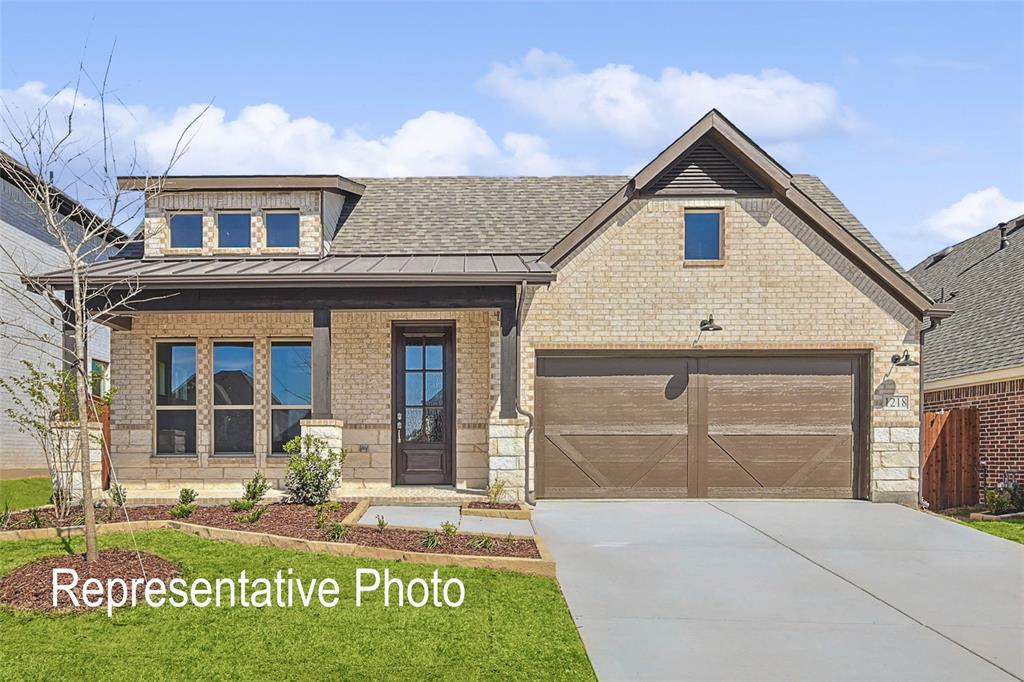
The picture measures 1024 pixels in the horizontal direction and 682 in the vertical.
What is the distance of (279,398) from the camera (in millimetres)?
14523

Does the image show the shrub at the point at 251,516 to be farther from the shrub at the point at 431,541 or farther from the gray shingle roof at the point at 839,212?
the gray shingle roof at the point at 839,212

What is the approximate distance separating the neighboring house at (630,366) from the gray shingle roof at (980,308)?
12.2 feet

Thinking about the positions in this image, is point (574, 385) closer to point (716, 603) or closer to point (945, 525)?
point (945, 525)

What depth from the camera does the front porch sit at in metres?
14.2

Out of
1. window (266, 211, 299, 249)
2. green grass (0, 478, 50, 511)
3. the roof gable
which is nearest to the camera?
the roof gable

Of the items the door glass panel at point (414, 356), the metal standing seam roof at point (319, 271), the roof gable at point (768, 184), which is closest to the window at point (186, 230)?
the metal standing seam roof at point (319, 271)

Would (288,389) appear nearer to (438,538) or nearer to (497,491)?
(497,491)

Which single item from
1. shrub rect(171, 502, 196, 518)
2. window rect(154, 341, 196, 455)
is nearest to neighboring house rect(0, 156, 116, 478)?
window rect(154, 341, 196, 455)

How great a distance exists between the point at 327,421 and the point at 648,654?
24.1 feet

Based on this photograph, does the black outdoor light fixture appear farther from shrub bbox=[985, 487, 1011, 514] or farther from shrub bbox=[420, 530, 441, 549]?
shrub bbox=[420, 530, 441, 549]

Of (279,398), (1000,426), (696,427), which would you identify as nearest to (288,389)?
(279,398)

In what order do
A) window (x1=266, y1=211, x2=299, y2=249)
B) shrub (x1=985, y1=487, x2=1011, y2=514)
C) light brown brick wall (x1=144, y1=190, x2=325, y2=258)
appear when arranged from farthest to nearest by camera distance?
1. window (x1=266, y1=211, x2=299, y2=249)
2. light brown brick wall (x1=144, y1=190, x2=325, y2=258)
3. shrub (x1=985, y1=487, x2=1011, y2=514)

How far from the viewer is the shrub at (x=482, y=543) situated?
8975 mm

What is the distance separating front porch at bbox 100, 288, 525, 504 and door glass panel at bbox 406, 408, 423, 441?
2 cm
